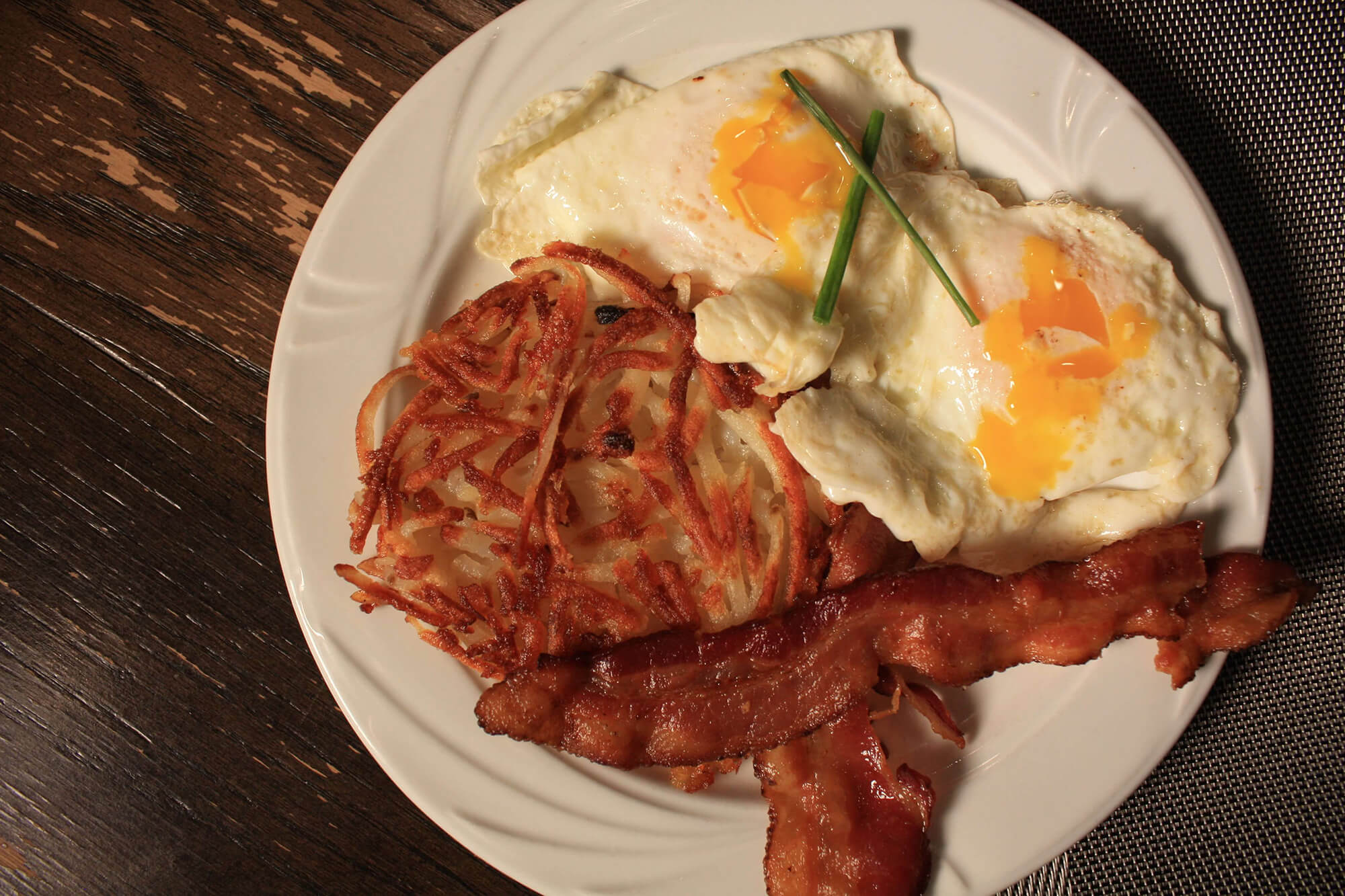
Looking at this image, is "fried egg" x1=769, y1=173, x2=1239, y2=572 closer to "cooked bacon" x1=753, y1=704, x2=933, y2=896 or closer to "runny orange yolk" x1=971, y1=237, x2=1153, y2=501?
"runny orange yolk" x1=971, y1=237, x2=1153, y2=501

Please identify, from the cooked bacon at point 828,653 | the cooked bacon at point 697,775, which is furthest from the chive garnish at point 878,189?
the cooked bacon at point 697,775

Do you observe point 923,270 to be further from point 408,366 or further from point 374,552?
point 374,552

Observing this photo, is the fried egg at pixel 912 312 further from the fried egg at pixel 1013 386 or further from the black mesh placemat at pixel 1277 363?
the black mesh placemat at pixel 1277 363

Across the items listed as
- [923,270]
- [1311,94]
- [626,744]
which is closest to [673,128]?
[923,270]

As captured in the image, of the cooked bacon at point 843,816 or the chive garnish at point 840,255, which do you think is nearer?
the chive garnish at point 840,255

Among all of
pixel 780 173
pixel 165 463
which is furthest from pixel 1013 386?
pixel 165 463

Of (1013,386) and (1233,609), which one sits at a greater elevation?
(1013,386)

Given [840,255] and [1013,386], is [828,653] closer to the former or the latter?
[1013,386]
